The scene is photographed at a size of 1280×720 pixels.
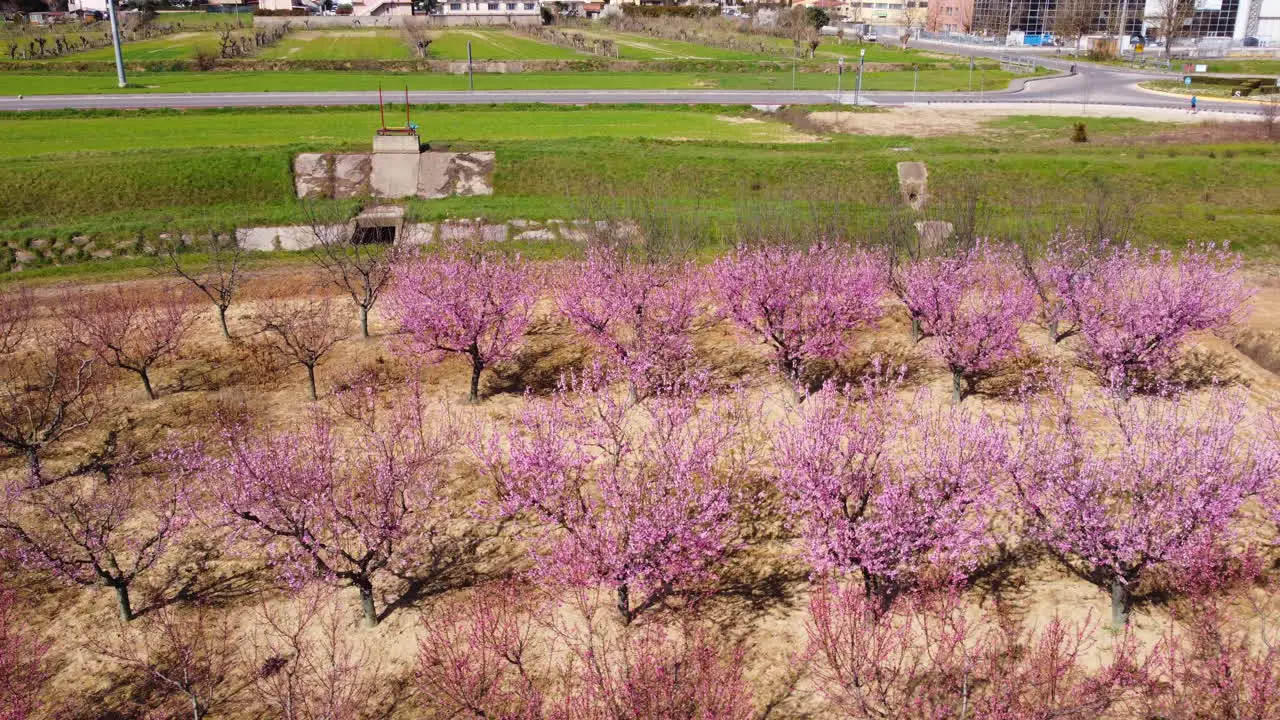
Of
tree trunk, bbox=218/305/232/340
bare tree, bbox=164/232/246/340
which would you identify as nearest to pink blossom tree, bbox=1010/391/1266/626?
tree trunk, bbox=218/305/232/340

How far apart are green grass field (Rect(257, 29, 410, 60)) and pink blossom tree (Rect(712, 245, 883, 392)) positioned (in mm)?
82874

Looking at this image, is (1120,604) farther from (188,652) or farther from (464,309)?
(464,309)

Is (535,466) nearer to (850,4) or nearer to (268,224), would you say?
(268,224)

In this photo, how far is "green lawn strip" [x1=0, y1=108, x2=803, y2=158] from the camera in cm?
4778

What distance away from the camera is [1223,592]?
1442cm

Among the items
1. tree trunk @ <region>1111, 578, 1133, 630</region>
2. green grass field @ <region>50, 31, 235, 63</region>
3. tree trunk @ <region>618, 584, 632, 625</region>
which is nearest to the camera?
tree trunk @ <region>1111, 578, 1133, 630</region>

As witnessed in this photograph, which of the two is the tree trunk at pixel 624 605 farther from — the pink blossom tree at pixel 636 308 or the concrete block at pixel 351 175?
the concrete block at pixel 351 175

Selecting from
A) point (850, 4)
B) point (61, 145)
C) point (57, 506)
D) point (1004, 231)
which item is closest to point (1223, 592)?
point (1004, 231)

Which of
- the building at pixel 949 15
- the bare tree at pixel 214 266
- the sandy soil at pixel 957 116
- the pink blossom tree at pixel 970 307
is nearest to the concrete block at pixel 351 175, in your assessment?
the bare tree at pixel 214 266

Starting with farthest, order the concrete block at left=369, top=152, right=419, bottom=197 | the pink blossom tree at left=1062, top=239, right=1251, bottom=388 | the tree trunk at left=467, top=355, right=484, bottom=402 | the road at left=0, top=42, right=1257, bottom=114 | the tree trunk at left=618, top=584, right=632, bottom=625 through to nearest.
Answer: the road at left=0, top=42, right=1257, bottom=114, the concrete block at left=369, top=152, right=419, bottom=197, the tree trunk at left=467, top=355, right=484, bottom=402, the pink blossom tree at left=1062, top=239, right=1251, bottom=388, the tree trunk at left=618, top=584, right=632, bottom=625

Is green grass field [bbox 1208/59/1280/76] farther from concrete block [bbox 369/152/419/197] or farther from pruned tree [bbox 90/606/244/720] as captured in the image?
pruned tree [bbox 90/606/244/720]

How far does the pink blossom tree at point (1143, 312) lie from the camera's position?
823 inches

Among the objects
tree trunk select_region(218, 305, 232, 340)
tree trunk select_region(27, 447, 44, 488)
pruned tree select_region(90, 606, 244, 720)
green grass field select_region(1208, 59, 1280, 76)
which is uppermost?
green grass field select_region(1208, 59, 1280, 76)

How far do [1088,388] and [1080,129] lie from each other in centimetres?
3238
